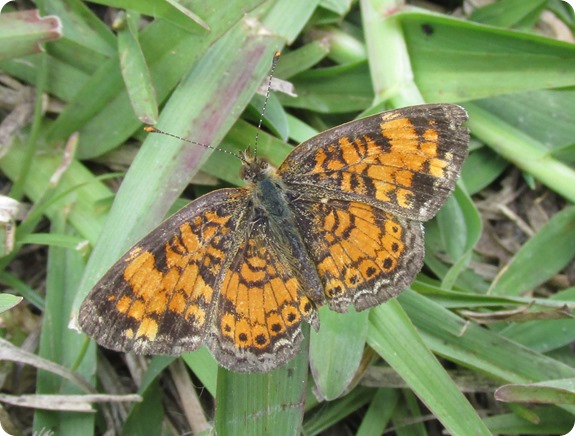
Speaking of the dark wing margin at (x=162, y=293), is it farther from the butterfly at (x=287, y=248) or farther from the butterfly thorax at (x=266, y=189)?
the butterfly thorax at (x=266, y=189)

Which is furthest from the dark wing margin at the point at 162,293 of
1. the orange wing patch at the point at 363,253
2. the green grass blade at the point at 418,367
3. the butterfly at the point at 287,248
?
the green grass blade at the point at 418,367

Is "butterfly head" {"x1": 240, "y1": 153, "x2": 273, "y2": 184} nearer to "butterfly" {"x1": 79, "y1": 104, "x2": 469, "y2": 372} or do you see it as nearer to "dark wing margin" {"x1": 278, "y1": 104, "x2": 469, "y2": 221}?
"butterfly" {"x1": 79, "y1": 104, "x2": 469, "y2": 372}

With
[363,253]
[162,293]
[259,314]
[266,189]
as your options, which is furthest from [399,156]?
[162,293]

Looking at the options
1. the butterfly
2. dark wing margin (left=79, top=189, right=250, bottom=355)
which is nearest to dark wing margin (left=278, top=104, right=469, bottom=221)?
the butterfly

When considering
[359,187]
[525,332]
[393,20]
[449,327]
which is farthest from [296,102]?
[525,332]

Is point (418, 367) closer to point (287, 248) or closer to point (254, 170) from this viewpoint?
point (287, 248)

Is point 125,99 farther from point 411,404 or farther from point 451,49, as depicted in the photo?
point 411,404
